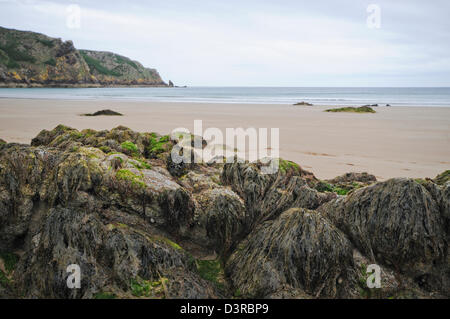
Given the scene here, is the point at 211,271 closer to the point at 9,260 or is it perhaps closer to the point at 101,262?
the point at 101,262

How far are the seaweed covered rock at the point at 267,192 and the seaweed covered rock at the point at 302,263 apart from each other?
0.66 metres

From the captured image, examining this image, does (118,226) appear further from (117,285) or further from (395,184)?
(395,184)

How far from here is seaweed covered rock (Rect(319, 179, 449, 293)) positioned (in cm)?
281

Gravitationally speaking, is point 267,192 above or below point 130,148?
below

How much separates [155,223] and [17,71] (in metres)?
140

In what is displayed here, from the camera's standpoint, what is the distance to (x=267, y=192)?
12.6 feet

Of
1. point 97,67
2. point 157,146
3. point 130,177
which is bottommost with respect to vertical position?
point 130,177

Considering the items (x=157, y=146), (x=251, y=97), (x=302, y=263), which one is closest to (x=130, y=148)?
(x=157, y=146)

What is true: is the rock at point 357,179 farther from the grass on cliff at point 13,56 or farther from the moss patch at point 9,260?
the grass on cliff at point 13,56

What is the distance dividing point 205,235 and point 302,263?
118 cm

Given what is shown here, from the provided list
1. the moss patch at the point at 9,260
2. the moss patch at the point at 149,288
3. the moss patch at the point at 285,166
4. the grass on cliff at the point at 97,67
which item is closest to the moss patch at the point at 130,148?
the moss patch at the point at 9,260

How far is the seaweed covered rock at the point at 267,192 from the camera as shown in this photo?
3684 mm

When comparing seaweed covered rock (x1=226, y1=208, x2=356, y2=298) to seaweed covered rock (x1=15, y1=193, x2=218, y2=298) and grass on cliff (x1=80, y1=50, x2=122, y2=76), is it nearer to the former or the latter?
seaweed covered rock (x1=15, y1=193, x2=218, y2=298)
